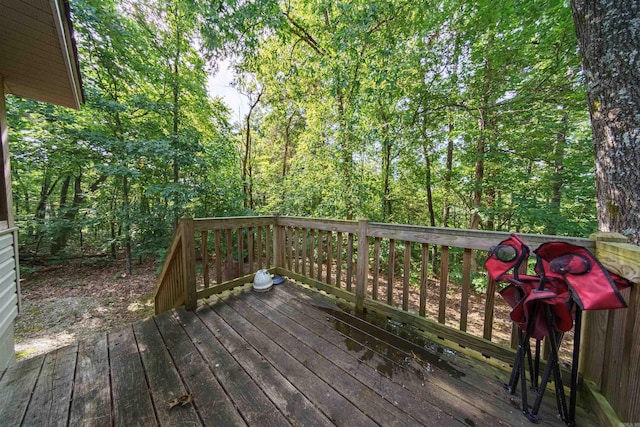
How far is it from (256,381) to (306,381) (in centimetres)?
33

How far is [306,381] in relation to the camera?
1469 mm

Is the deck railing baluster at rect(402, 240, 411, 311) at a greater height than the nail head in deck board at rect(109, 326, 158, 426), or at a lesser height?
greater

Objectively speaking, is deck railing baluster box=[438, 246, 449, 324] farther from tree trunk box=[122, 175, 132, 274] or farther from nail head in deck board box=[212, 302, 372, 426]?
tree trunk box=[122, 175, 132, 274]

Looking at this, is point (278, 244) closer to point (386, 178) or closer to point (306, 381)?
point (306, 381)

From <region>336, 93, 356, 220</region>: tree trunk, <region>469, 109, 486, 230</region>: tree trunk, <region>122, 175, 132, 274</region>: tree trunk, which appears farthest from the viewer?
<region>122, 175, 132, 274</region>: tree trunk

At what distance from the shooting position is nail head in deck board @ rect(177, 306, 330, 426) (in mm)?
1228

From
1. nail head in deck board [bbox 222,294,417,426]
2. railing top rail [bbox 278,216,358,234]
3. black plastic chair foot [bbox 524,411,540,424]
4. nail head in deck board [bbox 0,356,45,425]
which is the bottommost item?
nail head in deck board [bbox 0,356,45,425]

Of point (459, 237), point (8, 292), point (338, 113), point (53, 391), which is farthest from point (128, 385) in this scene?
point (338, 113)

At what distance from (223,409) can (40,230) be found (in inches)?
339

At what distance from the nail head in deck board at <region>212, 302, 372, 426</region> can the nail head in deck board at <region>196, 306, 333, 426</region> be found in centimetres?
3

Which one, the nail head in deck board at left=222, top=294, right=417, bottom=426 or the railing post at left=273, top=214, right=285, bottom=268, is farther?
the railing post at left=273, top=214, right=285, bottom=268

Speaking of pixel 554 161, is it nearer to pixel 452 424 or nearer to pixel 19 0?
pixel 452 424

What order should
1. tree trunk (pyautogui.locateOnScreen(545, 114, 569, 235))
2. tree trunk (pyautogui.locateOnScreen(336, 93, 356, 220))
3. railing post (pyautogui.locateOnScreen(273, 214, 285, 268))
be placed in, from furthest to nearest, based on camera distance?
tree trunk (pyautogui.locateOnScreen(336, 93, 356, 220))
tree trunk (pyautogui.locateOnScreen(545, 114, 569, 235))
railing post (pyautogui.locateOnScreen(273, 214, 285, 268))

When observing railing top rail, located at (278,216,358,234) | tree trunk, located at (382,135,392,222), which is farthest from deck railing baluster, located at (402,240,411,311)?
tree trunk, located at (382,135,392,222)
